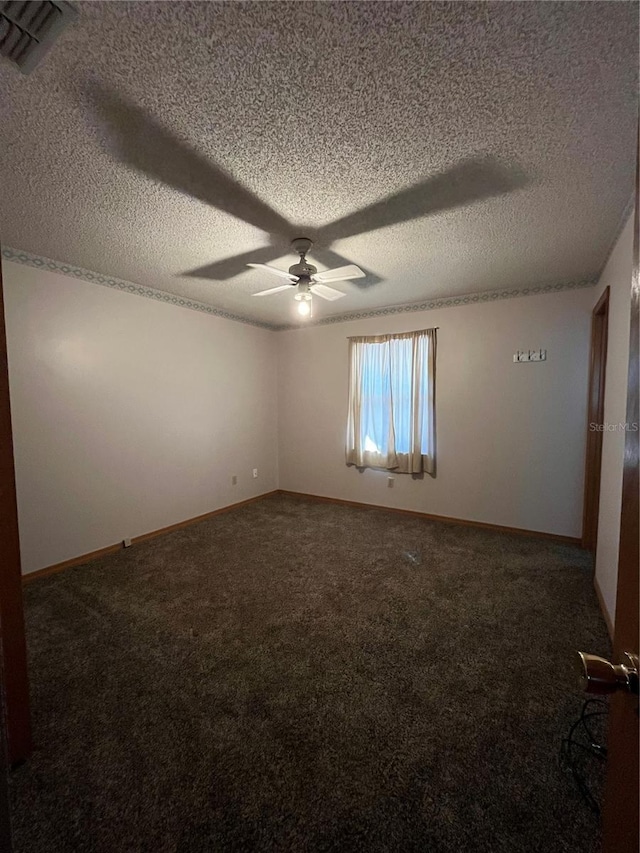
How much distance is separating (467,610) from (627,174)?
256 centimetres

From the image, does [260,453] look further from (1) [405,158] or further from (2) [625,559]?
(2) [625,559]

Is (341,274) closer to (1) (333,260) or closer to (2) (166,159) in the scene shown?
(1) (333,260)

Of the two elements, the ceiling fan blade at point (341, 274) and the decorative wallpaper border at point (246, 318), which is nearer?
the ceiling fan blade at point (341, 274)

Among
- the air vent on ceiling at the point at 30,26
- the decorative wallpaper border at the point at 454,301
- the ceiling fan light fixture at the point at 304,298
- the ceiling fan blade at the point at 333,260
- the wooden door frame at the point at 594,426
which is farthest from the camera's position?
the decorative wallpaper border at the point at 454,301

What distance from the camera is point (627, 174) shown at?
1.56 metres

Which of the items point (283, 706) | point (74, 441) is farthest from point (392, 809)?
point (74, 441)

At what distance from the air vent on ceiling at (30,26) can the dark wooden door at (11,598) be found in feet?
2.92

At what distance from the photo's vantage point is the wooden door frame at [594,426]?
289 cm

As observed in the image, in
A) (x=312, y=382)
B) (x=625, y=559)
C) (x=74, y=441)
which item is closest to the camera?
(x=625, y=559)

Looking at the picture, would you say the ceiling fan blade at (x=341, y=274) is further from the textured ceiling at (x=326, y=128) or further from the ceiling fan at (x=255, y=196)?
the textured ceiling at (x=326, y=128)

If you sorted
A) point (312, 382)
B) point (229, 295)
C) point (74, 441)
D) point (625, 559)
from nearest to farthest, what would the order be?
point (625, 559), point (74, 441), point (229, 295), point (312, 382)

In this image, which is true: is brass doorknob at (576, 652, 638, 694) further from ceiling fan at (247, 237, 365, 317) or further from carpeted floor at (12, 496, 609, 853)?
ceiling fan at (247, 237, 365, 317)

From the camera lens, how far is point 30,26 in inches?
37.9

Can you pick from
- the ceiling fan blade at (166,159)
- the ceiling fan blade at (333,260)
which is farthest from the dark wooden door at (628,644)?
the ceiling fan blade at (333,260)
